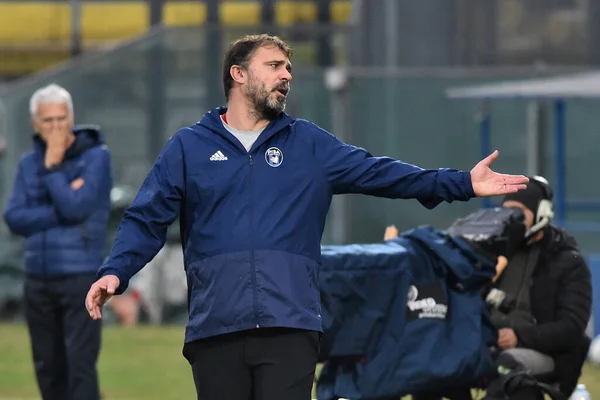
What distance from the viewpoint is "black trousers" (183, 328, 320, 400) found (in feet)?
19.9

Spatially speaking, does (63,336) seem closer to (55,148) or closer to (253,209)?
(55,148)

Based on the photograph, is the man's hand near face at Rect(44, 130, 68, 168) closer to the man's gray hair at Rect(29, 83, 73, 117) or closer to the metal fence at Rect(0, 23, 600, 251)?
the man's gray hair at Rect(29, 83, 73, 117)

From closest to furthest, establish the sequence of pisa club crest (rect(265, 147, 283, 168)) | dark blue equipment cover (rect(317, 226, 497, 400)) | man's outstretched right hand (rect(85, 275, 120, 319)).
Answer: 1. man's outstretched right hand (rect(85, 275, 120, 319))
2. pisa club crest (rect(265, 147, 283, 168))
3. dark blue equipment cover (rect(317, 226, 497, 400))

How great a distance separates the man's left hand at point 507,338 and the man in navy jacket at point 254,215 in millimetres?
2299

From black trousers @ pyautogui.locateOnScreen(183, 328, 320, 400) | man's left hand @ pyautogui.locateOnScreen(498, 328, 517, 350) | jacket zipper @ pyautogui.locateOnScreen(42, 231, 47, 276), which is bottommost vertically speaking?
man's left hand @ pyautogui.locateOnScreen(498, 328, 517, 350)

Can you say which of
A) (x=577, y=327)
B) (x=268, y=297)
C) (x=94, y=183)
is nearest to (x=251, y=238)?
(x=268, y=297)

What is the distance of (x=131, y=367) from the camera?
1351 centimetres

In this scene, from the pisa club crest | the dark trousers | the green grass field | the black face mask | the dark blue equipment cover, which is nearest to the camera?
the pisa club crest

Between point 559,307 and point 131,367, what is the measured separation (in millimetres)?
5748

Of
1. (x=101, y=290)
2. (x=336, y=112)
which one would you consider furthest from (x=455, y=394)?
(x=336, y=112)

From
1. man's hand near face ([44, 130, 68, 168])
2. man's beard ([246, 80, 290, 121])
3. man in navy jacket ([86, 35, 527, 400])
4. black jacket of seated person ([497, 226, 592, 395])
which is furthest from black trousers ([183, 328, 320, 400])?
man's hand near face ([44, 130, 68, 168])

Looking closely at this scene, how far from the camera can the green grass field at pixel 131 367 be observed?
1193cm

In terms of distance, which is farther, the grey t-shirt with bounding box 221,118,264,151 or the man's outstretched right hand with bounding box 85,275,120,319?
the grey t-shirt with bounding box 221,118,264,151

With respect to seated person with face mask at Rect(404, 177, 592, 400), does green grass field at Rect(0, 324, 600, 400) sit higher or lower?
lower
